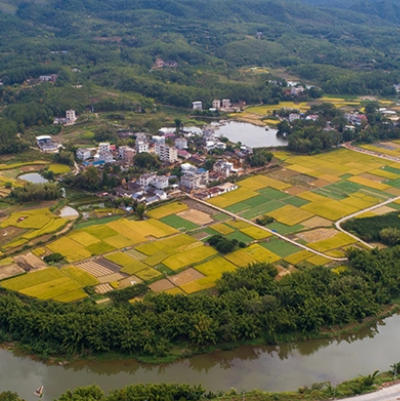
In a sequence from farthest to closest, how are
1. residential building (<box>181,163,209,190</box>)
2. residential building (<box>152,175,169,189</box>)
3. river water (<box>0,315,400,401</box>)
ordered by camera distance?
1. residential building (<box>181,163,209,190</box>)
2. residential building (<box>152,175,169,189</box>)
3. river water (<box>0,315,400,401</box>)

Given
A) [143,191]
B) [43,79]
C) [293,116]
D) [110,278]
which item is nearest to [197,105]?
[293,116]

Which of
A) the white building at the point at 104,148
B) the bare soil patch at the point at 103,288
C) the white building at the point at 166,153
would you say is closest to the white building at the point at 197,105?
the white building at the point at 166,153

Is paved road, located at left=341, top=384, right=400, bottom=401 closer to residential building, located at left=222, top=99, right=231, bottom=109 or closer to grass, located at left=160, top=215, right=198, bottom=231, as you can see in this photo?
grass, located at left=160, top=215, right=198, bottom=231

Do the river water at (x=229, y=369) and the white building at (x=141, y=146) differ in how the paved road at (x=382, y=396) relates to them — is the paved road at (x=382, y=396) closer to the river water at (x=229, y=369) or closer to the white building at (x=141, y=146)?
the river water at (x=229, y=369)

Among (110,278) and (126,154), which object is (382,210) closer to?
(110,278)

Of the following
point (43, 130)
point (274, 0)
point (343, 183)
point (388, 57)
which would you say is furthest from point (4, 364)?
point (274, 0)

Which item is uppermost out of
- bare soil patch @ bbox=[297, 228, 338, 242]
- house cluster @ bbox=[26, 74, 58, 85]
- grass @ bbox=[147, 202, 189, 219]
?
bare soil patch @ bbox=[297, 228, 338, 242]

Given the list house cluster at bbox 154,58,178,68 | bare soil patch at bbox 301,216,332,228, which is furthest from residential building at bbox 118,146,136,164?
house cluster at bbox 154,58,178,68
